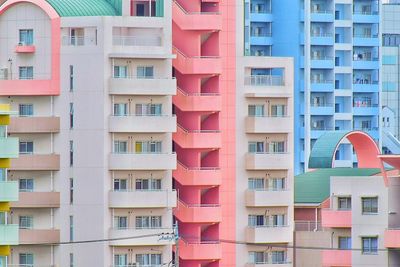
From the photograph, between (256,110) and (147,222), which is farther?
(256,110)

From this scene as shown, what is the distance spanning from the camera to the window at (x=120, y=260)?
95.5 metres

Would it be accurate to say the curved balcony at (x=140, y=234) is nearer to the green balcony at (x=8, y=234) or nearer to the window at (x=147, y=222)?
the window at (x=147, y=222)

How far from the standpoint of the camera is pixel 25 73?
317 ft

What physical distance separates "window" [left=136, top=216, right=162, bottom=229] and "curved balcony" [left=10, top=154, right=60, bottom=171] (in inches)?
166

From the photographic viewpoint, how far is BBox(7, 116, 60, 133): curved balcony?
95750 mm

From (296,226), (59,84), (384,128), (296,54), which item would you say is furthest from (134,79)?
(384,128)

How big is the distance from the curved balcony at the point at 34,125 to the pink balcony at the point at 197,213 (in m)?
6.97

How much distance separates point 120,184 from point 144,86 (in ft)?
14.4

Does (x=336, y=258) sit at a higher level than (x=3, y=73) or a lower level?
lower

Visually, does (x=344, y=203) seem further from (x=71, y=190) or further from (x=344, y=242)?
(x=71, y=190)

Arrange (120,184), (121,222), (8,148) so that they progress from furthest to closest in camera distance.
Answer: (120,184) → (121,222) → (8,148)

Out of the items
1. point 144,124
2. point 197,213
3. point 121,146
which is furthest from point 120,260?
point 144,124

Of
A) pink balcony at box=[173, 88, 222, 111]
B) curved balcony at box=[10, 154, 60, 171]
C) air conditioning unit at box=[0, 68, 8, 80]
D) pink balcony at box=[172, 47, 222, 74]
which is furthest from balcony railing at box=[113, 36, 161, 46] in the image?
curved balcony at box=[10, 154, 60, 171]

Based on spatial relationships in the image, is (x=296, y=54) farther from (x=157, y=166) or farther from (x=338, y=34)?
(x=157, y=166)
